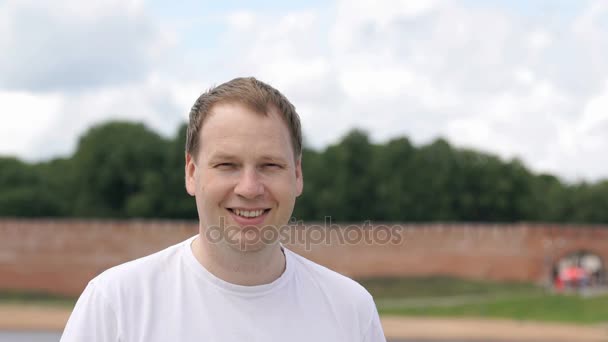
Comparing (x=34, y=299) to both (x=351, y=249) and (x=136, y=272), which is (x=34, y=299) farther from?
(x=136, y=272)

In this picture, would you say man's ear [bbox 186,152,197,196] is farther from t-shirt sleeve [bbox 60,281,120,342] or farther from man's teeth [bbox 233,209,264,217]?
t-shirt sleeve [bbox 60,281,120,342]

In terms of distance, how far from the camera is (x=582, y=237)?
1420 inches

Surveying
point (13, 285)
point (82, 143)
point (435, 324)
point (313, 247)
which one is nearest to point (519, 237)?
point (313, 247)

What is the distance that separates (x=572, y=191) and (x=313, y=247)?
26.0 meters

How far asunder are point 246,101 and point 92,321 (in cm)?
54

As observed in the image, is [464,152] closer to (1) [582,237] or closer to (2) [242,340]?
(1) [582,237]

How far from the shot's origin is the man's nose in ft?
6.05

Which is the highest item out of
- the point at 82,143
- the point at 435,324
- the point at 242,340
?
the point at 82,143

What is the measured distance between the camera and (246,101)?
187 cm

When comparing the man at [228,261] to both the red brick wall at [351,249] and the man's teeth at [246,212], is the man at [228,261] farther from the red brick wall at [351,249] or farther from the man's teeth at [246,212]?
the red brick wall at [351,249]

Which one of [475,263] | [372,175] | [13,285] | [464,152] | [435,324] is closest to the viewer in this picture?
[435,324]
